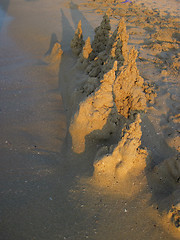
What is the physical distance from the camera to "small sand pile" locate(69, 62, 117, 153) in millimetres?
3035

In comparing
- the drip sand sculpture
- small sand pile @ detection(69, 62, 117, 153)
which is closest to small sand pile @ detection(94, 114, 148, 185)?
the drip sand sculpture

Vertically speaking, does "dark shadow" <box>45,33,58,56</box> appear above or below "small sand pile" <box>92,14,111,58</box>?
below

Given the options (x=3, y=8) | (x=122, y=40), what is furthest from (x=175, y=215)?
(x=3, y=8)

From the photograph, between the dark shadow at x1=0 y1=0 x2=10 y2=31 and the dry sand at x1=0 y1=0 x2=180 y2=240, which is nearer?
the dry sand at x1=0 y1=0 x2=180 y2=240

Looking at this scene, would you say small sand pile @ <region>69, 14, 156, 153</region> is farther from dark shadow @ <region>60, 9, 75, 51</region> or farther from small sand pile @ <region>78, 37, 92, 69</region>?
dark shadow @ <region>60, 9, 75, 51</region>

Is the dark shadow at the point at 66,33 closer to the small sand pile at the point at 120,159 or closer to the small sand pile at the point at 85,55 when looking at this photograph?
the small sand pile at the point at 85,55

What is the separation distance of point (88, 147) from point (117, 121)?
0.63m

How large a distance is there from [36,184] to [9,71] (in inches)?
154

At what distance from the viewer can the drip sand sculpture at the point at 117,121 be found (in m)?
2.52

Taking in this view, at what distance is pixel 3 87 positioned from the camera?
15.5ft

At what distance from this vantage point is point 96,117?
122 inches

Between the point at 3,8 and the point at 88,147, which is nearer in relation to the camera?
the point at 88,147

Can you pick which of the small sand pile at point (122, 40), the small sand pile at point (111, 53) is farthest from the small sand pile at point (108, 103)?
the small sand pile at point (122, 40)

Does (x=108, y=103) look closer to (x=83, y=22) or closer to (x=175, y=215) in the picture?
(x=175, y=215)
